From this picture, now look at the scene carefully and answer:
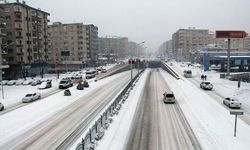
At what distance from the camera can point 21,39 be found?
257 ft

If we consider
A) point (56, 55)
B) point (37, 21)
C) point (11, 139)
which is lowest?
point (11, 139)

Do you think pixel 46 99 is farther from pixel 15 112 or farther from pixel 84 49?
pixel 84 49

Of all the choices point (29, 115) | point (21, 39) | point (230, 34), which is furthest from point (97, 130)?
point (21, 39)

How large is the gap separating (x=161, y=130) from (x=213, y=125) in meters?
5.96

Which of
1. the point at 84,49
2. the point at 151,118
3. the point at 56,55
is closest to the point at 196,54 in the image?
the point at 84,49

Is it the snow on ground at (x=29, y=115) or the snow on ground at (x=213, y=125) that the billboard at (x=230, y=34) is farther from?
the snow on ground at (x=29, y=115)

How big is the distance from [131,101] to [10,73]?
2023 inches

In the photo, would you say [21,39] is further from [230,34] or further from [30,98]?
[230,34]

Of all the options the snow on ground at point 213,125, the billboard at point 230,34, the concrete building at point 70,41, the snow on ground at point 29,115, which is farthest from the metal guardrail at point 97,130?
the concrete building at point 70,41

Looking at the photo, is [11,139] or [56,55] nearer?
[11,139]

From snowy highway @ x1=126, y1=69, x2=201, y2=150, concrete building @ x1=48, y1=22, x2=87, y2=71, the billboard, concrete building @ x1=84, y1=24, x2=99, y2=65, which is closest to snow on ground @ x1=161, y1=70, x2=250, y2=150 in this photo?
snowy highway @ x1=126, y1=69, x2=201, y2=150

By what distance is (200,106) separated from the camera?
118ft

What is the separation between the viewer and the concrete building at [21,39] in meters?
77.3

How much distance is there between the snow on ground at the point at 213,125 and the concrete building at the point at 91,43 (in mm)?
95874
